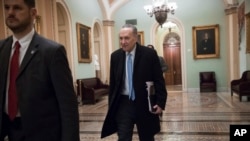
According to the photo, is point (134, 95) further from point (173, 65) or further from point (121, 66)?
point (173, 65)

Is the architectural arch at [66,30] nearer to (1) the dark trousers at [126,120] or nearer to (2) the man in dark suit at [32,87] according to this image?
(1) the dark trousers at [126,120]

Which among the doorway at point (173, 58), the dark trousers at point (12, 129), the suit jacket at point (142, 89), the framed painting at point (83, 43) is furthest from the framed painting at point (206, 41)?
the dark trousers at point (12, 129)

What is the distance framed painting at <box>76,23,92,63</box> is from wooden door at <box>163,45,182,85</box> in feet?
22.9

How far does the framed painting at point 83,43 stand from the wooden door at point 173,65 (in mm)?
6978

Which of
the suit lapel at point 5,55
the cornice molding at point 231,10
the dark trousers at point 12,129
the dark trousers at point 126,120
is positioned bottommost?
the dark trousers at point 126,120

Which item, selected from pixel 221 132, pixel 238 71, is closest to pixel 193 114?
pixel 221 132

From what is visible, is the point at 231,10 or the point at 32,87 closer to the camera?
the point at 32,87

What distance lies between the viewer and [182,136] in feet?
15.1

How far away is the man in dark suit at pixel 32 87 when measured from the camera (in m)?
1.37

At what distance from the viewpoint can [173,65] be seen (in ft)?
54.2

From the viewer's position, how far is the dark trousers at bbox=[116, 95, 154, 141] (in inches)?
101

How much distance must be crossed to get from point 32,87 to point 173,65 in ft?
51.0

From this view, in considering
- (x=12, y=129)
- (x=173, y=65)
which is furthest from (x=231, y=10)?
(x=12, y=129)

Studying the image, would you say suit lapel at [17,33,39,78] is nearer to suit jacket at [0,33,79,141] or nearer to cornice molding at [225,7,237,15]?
suit jacket at [0,33,79,141]
